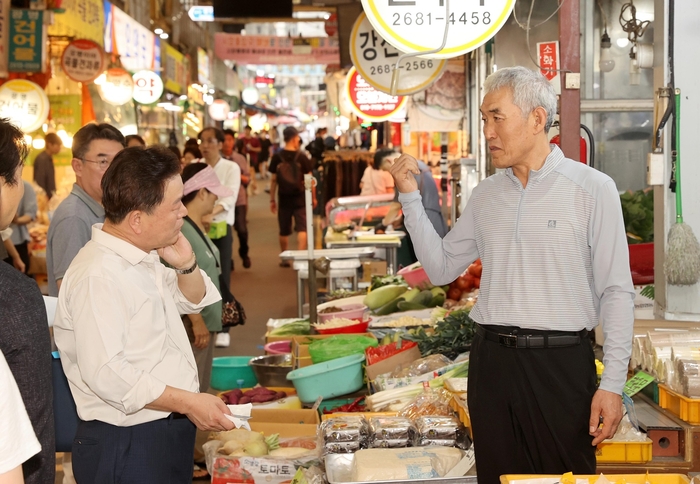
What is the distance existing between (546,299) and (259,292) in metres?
9.48

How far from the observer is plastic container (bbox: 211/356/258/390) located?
6.47m

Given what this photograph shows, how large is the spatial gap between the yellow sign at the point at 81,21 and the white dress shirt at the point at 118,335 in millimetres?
10769

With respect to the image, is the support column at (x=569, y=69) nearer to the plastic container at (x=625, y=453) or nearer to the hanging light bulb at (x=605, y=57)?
the plastic container at (x=625, y=453)

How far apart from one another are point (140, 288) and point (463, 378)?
2081 mm

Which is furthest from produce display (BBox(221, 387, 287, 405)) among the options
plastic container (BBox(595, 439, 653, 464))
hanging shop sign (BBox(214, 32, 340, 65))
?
hanging shop sign (BBox(214, 32, 340, 65))

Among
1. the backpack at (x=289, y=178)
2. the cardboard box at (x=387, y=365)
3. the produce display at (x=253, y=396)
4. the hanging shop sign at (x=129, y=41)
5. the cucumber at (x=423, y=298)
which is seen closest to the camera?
A: the cardboard box at (x=387, y=365)

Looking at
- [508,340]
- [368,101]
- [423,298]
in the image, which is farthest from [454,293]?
[368,101]

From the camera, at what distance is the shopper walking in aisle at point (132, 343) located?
8.87 feet

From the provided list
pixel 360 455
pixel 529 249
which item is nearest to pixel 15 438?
pixel 529 249

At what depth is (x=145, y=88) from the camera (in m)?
17.2

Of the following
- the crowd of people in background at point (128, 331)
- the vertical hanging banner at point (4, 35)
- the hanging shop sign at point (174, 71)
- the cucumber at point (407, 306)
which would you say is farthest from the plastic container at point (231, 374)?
the hanging shop sign at point (174, 71)

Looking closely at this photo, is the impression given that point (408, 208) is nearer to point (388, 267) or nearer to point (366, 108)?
point (388, 267)

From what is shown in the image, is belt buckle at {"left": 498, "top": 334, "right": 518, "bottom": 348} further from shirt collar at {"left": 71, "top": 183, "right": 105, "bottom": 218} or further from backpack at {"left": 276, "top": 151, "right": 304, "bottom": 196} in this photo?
backpack at {"left": 276, "top": 151, "right": 304, "bottom": 196}

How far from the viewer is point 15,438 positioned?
4.92 feet
